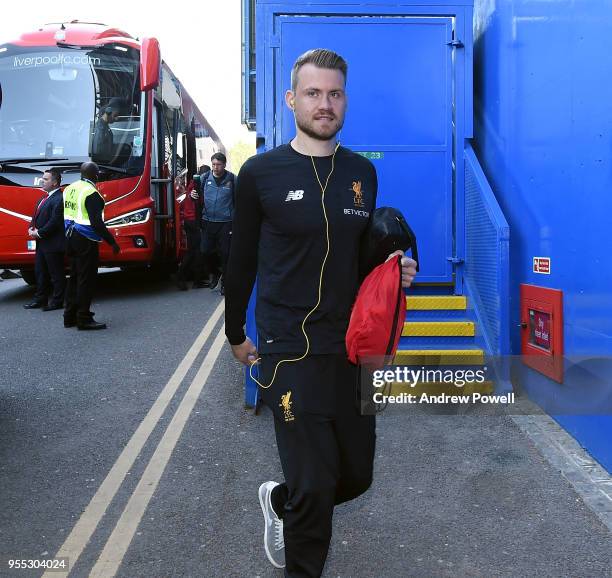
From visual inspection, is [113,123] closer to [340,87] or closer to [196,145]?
[196,145]

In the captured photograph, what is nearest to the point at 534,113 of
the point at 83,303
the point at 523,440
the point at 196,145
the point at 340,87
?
the point at 523,440

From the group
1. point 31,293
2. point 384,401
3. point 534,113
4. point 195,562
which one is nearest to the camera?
point 384,401

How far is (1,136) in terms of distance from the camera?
10789 millimetres

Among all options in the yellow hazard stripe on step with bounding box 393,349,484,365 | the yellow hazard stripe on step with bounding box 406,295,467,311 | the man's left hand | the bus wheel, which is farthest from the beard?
the bus wheel

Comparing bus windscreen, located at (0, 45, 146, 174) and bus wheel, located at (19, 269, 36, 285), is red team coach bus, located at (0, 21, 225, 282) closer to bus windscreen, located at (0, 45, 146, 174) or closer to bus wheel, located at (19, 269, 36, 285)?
bus windscreen, located at (0, 45, 146, 174)

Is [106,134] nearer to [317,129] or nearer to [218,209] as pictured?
[218,209]

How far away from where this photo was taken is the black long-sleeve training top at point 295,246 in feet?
8.48

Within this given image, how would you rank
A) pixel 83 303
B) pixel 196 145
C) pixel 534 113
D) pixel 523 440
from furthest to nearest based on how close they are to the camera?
1. pixel 196 145
2. pixel 83 303
3. pixel 534 113
4. pixel 523 440

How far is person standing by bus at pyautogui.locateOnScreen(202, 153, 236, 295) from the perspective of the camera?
10.7 m

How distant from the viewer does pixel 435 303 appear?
6.34m

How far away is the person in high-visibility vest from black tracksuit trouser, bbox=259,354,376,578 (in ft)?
20.9

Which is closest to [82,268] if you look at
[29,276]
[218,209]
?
[218,209]

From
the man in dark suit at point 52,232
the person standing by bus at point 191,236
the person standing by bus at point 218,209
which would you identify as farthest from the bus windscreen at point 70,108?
the person standing by bus at point 191,236

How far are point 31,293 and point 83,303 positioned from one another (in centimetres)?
465
